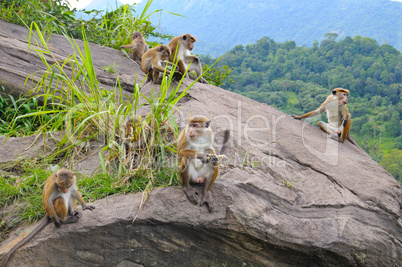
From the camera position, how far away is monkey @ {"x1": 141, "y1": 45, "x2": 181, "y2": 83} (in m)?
7.25

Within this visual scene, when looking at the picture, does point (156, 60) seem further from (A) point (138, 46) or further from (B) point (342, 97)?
(B) point (342, 97)

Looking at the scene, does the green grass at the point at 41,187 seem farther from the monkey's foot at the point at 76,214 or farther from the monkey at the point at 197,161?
the monkey's foot at the point at 76,214

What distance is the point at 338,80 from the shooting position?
100 feet

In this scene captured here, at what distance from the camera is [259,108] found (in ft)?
25.7

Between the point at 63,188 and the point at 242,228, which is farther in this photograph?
the point at 242,228

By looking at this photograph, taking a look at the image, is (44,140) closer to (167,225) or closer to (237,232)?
(167,225)

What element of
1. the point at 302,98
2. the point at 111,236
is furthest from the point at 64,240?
the point at 302,98

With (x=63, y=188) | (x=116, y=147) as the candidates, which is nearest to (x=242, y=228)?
(x=63, y=188)

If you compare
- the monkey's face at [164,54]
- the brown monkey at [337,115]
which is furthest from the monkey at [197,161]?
the brown monkey at [337,115]

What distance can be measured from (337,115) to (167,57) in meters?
3.83

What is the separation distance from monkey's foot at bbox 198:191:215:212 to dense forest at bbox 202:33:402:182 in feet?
62.4

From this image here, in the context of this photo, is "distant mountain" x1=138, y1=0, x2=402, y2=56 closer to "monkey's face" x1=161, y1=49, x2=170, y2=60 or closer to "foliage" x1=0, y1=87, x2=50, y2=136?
"monkey's face" x1=161, y1=49, x2=170, y2=60

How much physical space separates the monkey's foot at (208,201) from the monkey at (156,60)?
3.37 metres

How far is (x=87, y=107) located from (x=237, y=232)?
10.0 ft
